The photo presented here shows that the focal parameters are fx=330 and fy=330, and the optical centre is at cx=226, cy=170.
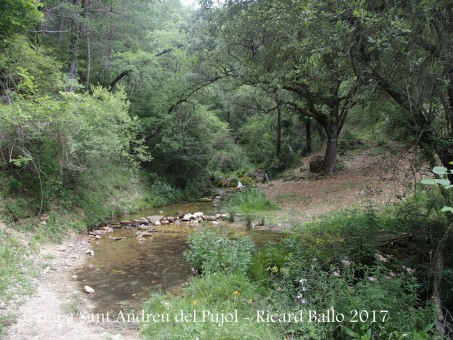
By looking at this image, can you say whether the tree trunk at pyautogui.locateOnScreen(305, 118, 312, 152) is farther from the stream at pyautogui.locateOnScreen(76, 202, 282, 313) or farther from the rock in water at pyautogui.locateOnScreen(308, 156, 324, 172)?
the stream at pyautogui.locateOnScreen(76, 202, 282, 313)

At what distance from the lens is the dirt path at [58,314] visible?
4551 mm

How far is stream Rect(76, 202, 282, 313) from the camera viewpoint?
6293 millimetres

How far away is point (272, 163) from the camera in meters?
24.4

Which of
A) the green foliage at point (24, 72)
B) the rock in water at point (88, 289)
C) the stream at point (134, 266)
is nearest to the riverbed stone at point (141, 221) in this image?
the stream at point (134, 266)

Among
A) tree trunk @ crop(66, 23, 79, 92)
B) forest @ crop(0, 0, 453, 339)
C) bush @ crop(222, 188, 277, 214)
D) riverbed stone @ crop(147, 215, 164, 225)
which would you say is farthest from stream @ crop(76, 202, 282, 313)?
tree trunk @ crop(66, 23, 79, 92)

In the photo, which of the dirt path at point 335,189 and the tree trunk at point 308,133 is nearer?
the dirt path at point 335,189

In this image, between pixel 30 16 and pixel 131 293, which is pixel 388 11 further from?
pixel 30 16

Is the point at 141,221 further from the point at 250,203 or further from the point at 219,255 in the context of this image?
the point at 219,255

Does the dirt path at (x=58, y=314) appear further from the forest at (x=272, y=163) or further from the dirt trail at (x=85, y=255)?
the forest at (x=272, y=163)

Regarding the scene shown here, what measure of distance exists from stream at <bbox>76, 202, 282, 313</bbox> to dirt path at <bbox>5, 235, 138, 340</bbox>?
0.32m

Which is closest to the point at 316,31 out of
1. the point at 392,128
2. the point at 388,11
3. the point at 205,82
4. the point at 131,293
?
the point at 388,11

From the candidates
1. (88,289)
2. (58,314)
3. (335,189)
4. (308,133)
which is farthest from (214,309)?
(308,133)

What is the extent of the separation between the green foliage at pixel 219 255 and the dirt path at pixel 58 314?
74.4 inches

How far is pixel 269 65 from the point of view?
9.59 metres
